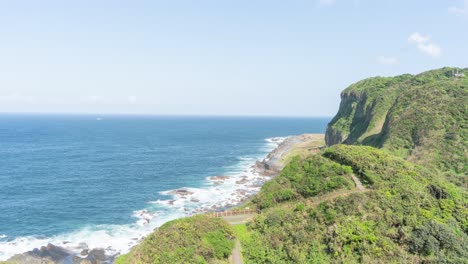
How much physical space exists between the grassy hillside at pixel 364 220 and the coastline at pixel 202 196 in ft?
78.5

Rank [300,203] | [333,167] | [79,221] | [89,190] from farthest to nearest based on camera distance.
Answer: [89,190] < [79,221] < [333,167] < [300,203]

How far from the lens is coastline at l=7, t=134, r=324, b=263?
3991 cm

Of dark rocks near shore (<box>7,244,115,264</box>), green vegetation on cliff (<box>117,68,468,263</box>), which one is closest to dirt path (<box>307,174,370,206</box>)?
green vegetation on cliff (<box>117,68,468,263</box>)

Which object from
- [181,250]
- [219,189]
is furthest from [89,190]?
[181,250]

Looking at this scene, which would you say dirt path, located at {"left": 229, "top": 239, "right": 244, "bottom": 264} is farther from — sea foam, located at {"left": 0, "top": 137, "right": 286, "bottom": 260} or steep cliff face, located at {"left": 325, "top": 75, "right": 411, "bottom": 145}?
steep cliff face, located at {"left": 325, "top": 75, "right": 411, "bottom": 145}

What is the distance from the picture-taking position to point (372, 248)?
23953mm

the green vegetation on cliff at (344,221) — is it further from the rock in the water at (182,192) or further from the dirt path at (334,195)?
the rock in the water at (182,192)

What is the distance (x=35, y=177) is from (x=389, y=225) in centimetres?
8259

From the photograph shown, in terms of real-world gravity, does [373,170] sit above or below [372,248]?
above

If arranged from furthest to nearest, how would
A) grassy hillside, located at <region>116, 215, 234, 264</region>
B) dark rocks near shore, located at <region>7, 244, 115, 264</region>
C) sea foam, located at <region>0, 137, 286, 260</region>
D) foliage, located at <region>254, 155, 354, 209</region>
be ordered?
sea foam, located at <region>0, 137, 286, 260</region>
dark rocks near shore, located at <region>7, 244, 115, 264</region>
foliage, located at <region>254, 155, 354, 209</region>
grassy hillside, located at <region>116, 215, 234, 264</region>

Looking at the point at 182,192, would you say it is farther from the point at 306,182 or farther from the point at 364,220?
the point at 364,220

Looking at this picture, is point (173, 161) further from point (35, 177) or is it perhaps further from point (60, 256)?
point (60, 256)

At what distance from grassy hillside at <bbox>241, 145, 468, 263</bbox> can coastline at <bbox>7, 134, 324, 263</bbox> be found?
23937 mm

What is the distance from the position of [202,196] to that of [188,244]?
40.2 metres
